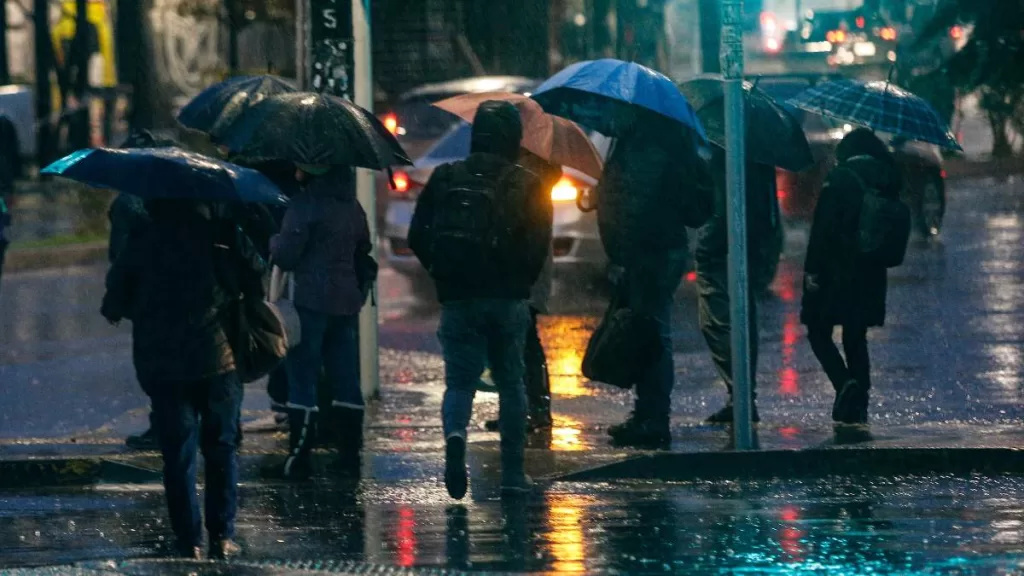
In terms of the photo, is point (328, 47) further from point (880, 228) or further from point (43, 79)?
point (43, 79)

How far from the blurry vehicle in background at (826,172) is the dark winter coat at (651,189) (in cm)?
730

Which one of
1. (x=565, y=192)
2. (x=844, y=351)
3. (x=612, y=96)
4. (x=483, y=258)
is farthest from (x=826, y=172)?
(x=483, y=258)

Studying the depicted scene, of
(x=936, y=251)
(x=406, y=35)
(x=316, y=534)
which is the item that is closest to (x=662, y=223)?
(x=316, y=534)

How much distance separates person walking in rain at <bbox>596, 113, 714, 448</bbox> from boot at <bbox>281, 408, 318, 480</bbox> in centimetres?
162

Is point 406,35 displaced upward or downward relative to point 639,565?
upward

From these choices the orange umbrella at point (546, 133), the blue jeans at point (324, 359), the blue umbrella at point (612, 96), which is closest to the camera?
the blue jeans at point (324, 359)

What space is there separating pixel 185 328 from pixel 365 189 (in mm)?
4217

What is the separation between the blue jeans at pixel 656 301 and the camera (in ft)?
31.4

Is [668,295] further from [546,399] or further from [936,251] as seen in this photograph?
[936,251]

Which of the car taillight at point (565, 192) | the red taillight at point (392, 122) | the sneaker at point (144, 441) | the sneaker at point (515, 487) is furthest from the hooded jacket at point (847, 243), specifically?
the red taillight at point (392, 122)

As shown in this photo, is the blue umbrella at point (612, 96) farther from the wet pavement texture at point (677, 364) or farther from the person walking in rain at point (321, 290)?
the wet pavement texture at point (677, 364)

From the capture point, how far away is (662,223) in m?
9.52

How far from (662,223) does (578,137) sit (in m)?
0.81

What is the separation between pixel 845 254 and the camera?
1001 cm
